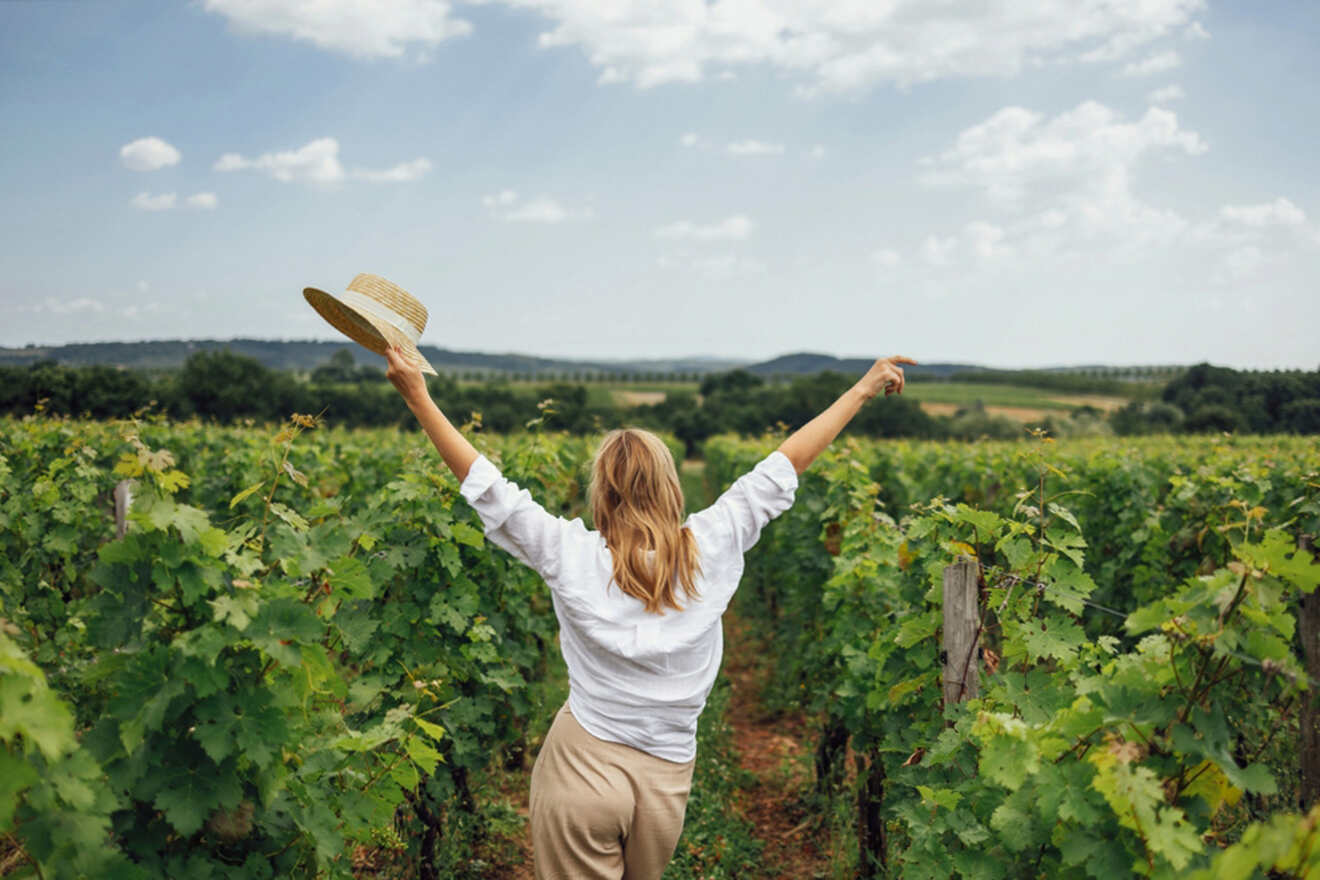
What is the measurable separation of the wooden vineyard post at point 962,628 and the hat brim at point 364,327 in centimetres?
211

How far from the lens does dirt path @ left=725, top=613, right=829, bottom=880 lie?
202 inches

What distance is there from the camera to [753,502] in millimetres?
2490

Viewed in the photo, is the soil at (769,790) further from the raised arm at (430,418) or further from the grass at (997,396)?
the grass at (997,396)

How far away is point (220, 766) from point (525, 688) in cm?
321

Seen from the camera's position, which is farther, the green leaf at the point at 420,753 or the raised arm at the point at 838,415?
the green leaf at the point at 420,753

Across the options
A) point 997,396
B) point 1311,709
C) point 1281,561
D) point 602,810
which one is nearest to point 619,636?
point 602,810

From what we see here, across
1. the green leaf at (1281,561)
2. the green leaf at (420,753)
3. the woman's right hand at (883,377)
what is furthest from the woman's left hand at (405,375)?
the green leaf at (1281,561)

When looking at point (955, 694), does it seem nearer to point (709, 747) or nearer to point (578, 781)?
point (578, 781)

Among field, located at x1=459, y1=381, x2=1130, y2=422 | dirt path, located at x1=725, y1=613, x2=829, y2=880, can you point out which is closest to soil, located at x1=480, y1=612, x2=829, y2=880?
dirt path, located at x1=725, y1=613, x2=829, y2=880

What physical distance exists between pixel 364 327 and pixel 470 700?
2721 millimetres

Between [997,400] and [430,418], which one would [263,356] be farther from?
[430,418]

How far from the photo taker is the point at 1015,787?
2.11 metres

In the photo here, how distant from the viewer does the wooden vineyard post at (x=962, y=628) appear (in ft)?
10.6

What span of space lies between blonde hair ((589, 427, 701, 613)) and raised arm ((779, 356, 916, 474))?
434 millimetres
